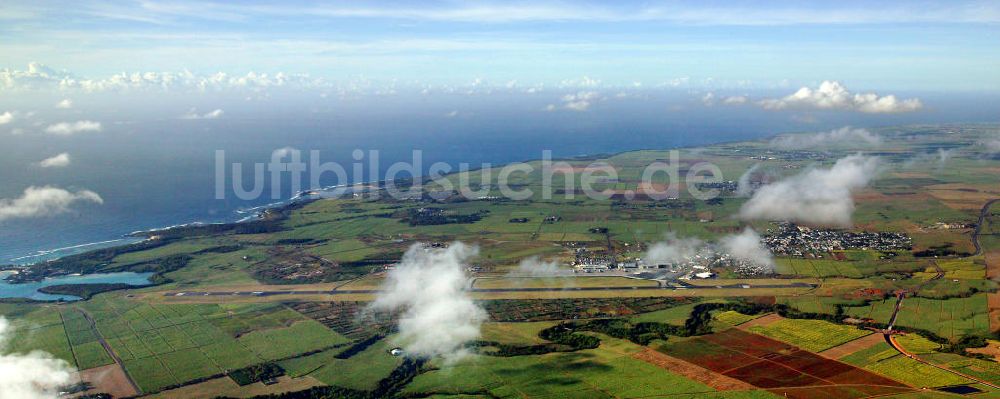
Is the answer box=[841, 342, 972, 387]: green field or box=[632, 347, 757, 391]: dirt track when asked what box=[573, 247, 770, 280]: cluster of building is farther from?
box=[841, 342, 972, 387]: green field

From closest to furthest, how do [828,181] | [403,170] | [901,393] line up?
[901,393] → [828,181] → [403,170]

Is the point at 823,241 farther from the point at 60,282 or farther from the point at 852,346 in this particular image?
the point at 60,282

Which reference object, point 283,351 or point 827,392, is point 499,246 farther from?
point 827,392

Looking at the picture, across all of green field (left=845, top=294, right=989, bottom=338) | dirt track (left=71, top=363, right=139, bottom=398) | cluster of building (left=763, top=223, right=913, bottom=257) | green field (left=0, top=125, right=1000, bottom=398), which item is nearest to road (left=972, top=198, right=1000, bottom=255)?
green field (left=0, top=125, right=1000, bottom=398)

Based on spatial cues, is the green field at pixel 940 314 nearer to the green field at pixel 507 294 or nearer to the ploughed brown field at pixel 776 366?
the green field at pixel 507 294

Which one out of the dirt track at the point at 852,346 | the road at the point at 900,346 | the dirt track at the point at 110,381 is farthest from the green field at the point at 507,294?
the dirt track at the point at 110,381

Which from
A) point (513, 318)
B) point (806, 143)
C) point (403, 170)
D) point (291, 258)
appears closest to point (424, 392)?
point (513, 318)
